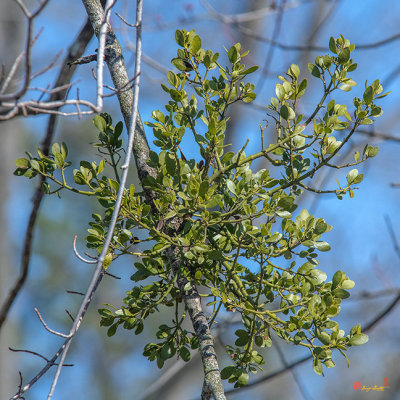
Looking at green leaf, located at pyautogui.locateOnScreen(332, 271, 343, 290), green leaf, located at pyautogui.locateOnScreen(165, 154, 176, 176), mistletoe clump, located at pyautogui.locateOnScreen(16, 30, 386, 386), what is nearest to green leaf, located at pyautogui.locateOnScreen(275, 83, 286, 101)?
mistletoe clump, located at pyautogui.locateOnScreen(16, 30, 386, 386)

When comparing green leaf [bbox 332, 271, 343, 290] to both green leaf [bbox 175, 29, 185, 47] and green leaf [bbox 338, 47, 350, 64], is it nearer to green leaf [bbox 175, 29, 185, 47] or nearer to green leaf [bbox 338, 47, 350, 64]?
green leaf [bbox 338, 47, 350, 64]

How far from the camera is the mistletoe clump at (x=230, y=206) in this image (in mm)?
837

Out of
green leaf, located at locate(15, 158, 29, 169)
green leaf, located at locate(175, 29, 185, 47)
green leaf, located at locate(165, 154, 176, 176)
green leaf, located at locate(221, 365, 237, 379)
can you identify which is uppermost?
green leaf, located at locate(175, 29, 185, 47)

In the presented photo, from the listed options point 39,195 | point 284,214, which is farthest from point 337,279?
point 39,195

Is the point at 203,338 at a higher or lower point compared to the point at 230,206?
lower

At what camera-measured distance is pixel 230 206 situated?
88 cm

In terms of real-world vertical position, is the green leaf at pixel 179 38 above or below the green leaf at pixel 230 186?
above

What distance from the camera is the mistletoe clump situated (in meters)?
0.84

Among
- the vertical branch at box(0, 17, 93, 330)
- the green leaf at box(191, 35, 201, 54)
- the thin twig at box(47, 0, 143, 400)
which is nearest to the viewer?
the thin twig at box(47, 0, 143, 400)

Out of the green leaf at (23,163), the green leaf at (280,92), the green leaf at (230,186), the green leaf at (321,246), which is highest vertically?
the green leaf at (23,163)

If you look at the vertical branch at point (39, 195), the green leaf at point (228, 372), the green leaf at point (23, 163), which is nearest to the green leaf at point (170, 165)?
the green leaf at point (23, 163)

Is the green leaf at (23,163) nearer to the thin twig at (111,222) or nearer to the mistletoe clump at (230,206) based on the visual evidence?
the mistletoe clump at (230,206)

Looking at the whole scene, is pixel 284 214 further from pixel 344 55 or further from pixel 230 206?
pixel 344 55

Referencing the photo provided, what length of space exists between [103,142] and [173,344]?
1.33ft
